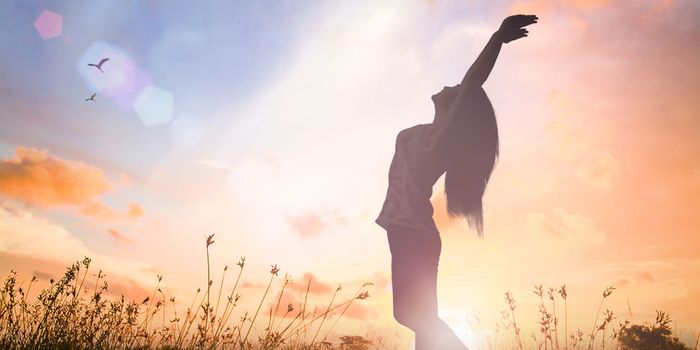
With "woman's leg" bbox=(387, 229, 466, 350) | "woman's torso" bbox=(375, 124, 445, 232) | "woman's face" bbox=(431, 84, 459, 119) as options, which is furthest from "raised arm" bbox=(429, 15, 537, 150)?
"woman's leg" bbox=(387, 229, 466, 350)

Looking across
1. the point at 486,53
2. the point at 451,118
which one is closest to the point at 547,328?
the point at 451,118

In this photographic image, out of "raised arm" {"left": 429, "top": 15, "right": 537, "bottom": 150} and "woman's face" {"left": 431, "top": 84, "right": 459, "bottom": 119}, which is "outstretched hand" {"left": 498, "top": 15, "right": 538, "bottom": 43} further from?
"woman's face" {"left": 431, "top": 84, "right": 459, "bottom": 119}

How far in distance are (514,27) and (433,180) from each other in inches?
53.5

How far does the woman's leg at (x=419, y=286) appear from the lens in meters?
3.02

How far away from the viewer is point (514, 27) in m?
3.16

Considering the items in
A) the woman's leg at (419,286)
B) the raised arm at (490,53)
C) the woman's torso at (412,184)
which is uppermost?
the raised arm at (490,53)

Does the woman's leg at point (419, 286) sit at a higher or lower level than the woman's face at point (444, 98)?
lower

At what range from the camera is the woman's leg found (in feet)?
9.91

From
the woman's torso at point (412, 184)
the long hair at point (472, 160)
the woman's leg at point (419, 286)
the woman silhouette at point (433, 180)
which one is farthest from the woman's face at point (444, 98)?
the woman's leg at point (419, 286)

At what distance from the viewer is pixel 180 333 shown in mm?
4066

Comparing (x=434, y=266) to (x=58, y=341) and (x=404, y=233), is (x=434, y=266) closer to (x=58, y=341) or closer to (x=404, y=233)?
(x=404, y=233)

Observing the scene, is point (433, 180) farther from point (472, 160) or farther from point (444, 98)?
point (444, 98)

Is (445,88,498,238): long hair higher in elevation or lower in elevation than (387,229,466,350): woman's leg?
higher

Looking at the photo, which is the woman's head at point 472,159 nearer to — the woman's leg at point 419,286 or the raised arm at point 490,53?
the raised arm at point 490,53
